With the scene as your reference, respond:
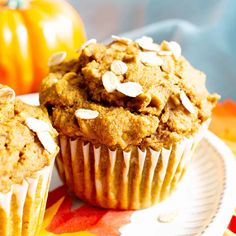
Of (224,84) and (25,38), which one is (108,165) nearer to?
Answer: (25,38)

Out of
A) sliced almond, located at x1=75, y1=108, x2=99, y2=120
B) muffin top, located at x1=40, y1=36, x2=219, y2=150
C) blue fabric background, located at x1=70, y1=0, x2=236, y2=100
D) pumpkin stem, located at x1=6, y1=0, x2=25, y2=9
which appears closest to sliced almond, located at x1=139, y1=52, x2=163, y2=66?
muffin top, located at x1=40, y1=36, x2=219, y2=150

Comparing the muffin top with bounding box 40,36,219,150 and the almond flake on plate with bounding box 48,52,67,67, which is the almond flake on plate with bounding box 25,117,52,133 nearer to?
the muffin top with bounding box 40,36,219,150

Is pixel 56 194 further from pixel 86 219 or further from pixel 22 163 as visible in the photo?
pixel 22 163

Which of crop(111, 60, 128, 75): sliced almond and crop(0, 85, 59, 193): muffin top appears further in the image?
crop(111, 60, 128, 75): sliced almond

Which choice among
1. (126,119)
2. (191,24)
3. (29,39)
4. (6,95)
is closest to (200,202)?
(126,119)

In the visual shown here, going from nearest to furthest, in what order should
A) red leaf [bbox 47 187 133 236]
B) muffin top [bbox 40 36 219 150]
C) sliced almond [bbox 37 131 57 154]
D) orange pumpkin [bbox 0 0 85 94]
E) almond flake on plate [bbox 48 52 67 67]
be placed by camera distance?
sliced almond [bbox 37 131 57 154] < muffin top [bbox 40 36 219 150] < red leaf [bbox 47 187 133 236] < almond flake on plate [bbox 48 52 67 67] < orange pumpkin [bbox 0 0 85 94]

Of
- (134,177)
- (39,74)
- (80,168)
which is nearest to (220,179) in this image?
(134,177)
